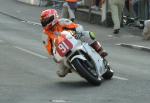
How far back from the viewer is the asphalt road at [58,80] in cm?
1104

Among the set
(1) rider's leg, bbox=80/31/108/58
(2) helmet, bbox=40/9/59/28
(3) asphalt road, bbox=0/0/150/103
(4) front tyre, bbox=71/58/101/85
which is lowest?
(3) asphalt road, bbox=0/0/150/103

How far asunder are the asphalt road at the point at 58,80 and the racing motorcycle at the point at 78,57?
25cm

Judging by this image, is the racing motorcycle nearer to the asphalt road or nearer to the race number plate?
the race number plate

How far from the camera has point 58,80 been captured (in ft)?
43.5

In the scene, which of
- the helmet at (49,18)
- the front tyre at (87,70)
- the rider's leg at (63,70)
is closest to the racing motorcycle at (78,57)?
Result: the front tyre at (87,70)

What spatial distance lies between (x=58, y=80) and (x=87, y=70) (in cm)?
130

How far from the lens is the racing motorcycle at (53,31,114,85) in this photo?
39.7 ft

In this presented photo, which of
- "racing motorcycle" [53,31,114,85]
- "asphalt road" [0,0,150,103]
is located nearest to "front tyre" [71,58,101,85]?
"racing motorcycle" [53,31,114,85]

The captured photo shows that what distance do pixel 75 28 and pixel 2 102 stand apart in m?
2.79

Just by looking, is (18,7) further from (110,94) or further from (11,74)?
(110,94)

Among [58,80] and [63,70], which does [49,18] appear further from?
[58,80]

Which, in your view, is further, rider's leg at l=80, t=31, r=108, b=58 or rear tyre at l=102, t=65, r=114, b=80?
rear tyre at l=102, t=65, r=114, b=80

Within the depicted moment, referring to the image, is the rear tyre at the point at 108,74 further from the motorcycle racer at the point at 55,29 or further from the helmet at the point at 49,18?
the helmet at the point at 49,18

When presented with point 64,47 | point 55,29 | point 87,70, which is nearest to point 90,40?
point 55,29
